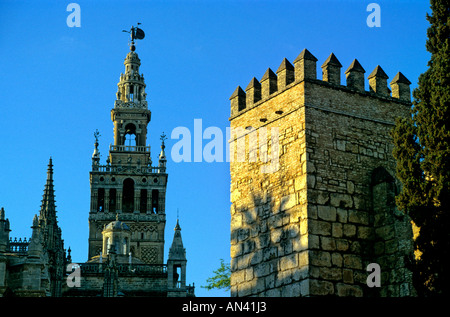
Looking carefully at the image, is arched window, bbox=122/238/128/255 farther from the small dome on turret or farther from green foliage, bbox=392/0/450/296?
green foliage, bbox=392/0/450/296

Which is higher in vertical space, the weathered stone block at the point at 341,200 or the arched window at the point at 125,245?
the arched window at the point at 125,245

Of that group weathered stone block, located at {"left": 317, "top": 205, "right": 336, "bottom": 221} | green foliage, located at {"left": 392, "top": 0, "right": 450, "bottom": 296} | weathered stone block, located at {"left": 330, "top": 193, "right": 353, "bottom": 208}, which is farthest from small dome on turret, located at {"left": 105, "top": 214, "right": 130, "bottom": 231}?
green foliage, located at {"left": 392, "top": 0, "right": 450, "bottom": 296}

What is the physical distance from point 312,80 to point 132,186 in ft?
247

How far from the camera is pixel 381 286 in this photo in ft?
63.5

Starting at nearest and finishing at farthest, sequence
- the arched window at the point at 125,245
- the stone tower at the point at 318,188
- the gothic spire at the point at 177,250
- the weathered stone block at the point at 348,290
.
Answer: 1. the weathered stone block at the point at 348,290
2. the stone tower at the point at 318,188
3. the gothic spire at the point at 177,250
4. the arched window at the point at 125,245

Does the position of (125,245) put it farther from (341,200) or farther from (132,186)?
(341,200)

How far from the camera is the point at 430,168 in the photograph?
1756 cm

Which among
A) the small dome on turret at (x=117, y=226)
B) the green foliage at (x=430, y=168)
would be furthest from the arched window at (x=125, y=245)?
the green foliage at (x=430, y=168)

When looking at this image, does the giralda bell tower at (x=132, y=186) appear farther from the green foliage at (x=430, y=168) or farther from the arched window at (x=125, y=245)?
the green foliage at (x=430, y=168)

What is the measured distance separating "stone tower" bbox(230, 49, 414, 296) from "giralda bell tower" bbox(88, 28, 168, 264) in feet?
227

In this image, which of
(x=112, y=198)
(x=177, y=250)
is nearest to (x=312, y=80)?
(x=177, y=250)

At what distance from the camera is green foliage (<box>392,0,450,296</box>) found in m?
17.2

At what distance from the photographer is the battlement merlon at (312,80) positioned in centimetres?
2000

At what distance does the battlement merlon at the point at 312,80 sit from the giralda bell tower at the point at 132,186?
225 ft
